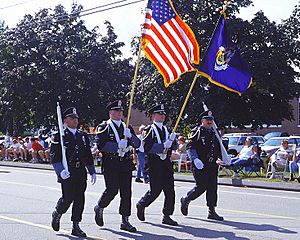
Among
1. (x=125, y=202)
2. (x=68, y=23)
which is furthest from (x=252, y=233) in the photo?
(x=68, y=23)

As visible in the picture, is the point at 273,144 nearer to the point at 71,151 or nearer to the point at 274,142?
the point at 274,142

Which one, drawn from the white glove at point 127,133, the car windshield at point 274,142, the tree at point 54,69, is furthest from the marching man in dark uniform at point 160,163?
the tree at point 54,69

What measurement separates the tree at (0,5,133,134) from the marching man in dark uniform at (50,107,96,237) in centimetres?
3089

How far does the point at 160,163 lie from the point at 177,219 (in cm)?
138

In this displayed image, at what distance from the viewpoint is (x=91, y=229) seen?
30.6 feet

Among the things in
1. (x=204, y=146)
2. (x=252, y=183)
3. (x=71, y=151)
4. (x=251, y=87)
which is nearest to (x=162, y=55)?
(x=204, y=146)

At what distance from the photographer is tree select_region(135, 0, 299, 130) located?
107 ft

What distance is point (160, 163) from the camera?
959 cm

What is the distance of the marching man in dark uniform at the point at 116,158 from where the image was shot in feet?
29.6

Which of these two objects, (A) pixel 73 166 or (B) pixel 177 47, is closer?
(A) pixel 73 166

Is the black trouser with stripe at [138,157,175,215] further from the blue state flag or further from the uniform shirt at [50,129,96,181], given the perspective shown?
the blue state flag

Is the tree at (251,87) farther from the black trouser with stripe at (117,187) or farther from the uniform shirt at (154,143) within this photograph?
the black trouser with stripe at (117,187)

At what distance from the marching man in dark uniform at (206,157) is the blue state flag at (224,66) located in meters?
1.02

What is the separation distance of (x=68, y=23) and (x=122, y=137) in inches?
1309
